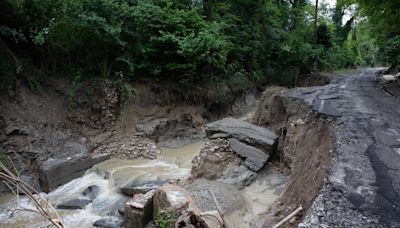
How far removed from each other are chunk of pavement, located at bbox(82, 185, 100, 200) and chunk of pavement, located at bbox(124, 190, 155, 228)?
2.20 metres

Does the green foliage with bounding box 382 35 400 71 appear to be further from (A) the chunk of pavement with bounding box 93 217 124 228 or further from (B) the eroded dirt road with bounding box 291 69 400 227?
(A) the chunk of pavement with bounding box 93 217 124 228

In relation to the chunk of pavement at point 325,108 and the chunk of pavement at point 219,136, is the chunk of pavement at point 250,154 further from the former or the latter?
the chunk of pavement at point 325,108

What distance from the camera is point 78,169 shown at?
8391 mm

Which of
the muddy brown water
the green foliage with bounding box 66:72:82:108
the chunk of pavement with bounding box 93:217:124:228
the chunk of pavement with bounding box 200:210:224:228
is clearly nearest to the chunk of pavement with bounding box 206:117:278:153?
the muddy brown water

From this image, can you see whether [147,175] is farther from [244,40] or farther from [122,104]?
[244,40]

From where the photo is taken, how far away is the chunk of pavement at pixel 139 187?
6.86m

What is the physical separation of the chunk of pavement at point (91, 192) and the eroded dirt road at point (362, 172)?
5443 mm

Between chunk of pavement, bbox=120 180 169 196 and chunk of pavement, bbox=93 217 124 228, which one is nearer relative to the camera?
chunk of pavement, bbox=93 217 124 228

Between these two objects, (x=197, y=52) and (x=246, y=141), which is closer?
(x=246, y=141)

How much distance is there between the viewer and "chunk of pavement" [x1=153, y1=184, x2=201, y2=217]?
15.4ft

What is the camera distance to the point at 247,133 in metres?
8.17

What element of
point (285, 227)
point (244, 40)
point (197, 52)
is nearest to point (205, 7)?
point (244, 40)

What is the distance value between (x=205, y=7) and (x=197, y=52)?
149 inches

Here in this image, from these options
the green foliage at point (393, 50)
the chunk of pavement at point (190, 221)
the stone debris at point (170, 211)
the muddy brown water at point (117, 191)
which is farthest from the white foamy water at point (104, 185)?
the green foliage at point (393, 50)
